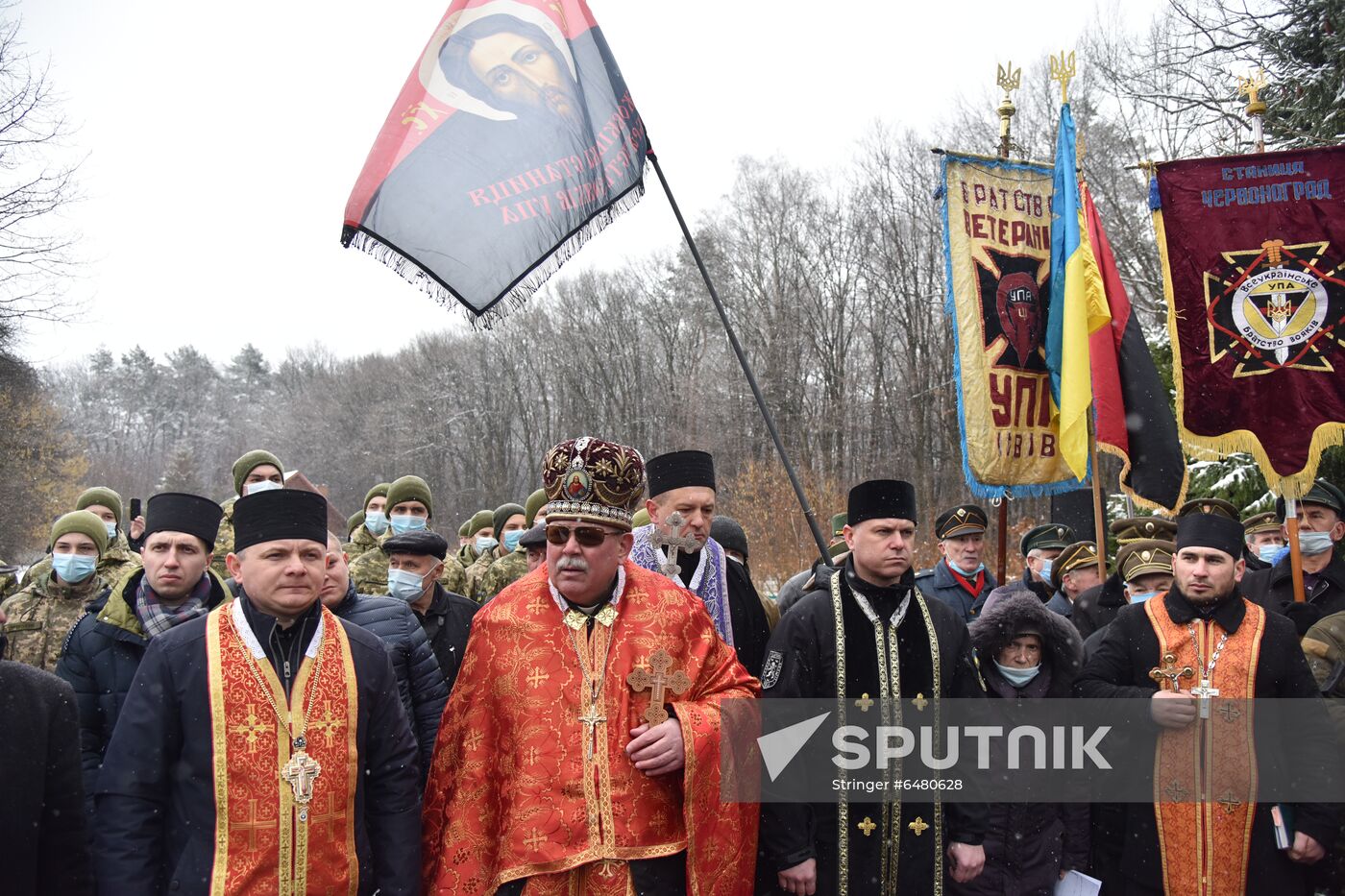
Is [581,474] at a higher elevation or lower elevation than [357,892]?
higher

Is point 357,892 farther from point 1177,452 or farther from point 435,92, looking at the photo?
point 1177,452

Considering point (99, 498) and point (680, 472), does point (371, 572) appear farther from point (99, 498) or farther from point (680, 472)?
point (680, 472)

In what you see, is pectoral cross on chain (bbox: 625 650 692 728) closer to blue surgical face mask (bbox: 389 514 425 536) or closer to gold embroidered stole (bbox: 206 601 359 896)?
gold embroidered stole (bbox: 206 601 359 896)

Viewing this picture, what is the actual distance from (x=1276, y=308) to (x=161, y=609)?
6385 mm

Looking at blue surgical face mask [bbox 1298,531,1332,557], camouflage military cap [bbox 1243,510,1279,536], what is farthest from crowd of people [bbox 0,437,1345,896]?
camouflage military cap [bbox 1243,510,1279,536]

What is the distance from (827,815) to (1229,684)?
1.91 meters

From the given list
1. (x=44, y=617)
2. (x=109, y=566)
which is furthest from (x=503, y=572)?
(x=44, y=617)

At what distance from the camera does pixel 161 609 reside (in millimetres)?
4184

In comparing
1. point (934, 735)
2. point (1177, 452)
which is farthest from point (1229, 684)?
point (1177, 452)

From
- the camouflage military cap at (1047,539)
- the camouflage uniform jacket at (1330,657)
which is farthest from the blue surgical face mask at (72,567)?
the camouflage military cap at (1047,539)

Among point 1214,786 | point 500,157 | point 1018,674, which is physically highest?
point 500,157

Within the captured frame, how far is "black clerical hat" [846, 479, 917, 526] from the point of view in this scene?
14.1 ft

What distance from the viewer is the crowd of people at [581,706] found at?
3141mm

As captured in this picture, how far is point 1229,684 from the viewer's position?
15.0 feet
